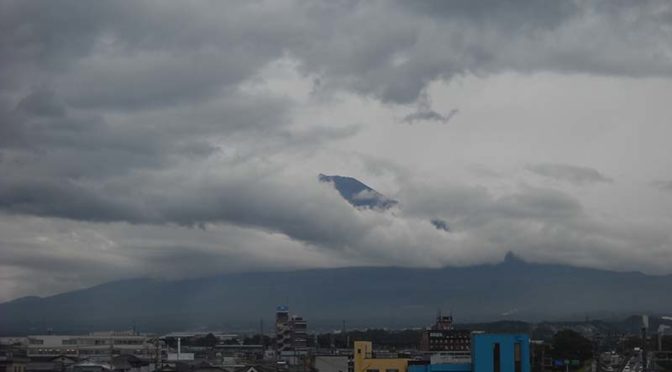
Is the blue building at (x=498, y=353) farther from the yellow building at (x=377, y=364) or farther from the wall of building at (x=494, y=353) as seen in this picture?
the yellow building at (x=377, y=364)

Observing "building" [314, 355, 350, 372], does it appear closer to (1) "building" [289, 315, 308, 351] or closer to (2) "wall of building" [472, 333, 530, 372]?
(2) "wall of building" [472, 333, 530, 372]

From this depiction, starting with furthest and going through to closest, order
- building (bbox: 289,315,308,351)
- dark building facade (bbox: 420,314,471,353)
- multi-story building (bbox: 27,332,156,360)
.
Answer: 1. building (bbox: 289,315,308,351)
2. dark building facade (bbox: 420,314,471,353)
3. multi-story building (bbox: 27,332,156,360)

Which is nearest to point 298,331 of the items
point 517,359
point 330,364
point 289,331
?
point 289,331

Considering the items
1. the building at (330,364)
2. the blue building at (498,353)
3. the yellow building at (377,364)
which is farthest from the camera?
the building at (330,364)

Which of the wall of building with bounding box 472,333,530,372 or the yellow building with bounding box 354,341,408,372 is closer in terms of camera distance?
the wall of building with bounding box 472,333,530,372

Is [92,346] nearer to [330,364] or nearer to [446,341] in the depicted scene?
[446,341]

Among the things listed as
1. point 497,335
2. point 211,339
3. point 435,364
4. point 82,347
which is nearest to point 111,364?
point 435,364

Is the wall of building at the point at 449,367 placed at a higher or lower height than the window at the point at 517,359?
lower

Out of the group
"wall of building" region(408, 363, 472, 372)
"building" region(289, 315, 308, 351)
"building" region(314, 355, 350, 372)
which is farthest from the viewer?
"building" region(289, 315, 308, 351)

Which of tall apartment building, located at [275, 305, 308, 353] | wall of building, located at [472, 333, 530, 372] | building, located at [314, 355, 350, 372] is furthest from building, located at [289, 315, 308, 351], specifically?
wall of building, located at [472, 333, 530, 372]

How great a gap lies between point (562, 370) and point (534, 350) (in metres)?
4.31

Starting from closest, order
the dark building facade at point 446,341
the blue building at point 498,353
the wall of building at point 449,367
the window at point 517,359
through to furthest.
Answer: the blue building at point 498,353
the window at point 517,359
the wall of building at point 449,367
the dark building facade at point 446,341

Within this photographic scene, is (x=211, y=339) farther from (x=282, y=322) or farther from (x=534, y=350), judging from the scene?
(x=534, y=350)

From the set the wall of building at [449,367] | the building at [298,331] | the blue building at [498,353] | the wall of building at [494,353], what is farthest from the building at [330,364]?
the building at [298,331]
